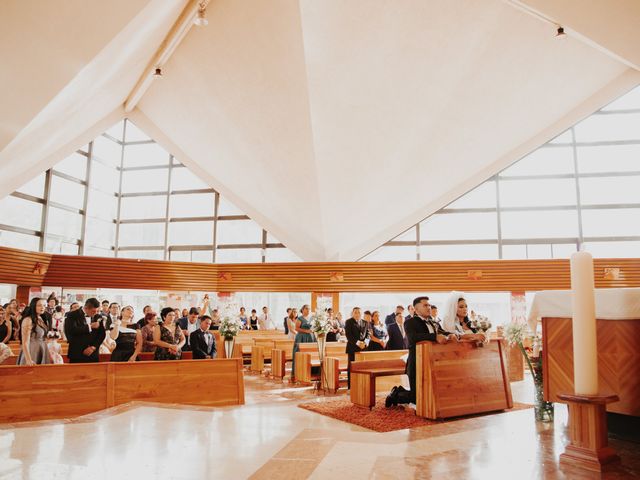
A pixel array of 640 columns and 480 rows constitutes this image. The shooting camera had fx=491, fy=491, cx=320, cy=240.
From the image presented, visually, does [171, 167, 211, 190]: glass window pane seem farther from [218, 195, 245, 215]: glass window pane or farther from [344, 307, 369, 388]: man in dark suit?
[344, 307, 369, 388]: man in dark suit

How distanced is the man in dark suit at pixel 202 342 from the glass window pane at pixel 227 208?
900 cm

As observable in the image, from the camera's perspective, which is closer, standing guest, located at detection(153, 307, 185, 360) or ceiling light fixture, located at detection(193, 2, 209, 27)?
standing guest, located at detection(153, 307, 185, 360)

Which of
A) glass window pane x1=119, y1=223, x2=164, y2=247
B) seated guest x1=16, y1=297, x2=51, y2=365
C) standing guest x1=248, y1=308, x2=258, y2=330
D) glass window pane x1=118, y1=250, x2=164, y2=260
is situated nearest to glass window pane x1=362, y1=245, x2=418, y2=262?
standing guest x1=248, y1=308, x2=258, y2=330

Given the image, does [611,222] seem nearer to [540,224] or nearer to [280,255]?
[540,224]

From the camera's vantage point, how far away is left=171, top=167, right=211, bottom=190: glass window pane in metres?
16.6

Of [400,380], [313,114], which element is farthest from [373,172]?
[400,380]

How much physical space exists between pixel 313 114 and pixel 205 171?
6.88 meters

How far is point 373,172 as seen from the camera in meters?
12.0

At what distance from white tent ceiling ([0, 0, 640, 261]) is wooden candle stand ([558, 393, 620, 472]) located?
14.5ft

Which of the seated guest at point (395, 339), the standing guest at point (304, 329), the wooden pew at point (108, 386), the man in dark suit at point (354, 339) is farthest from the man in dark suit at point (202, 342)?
the seated guest at point (395, 339)

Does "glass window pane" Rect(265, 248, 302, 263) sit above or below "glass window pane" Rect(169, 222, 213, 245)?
below

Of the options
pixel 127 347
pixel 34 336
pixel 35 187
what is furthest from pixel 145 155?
pixel 34 336

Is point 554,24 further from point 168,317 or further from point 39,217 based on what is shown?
point 39,217

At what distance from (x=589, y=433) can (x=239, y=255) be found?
13.7m
